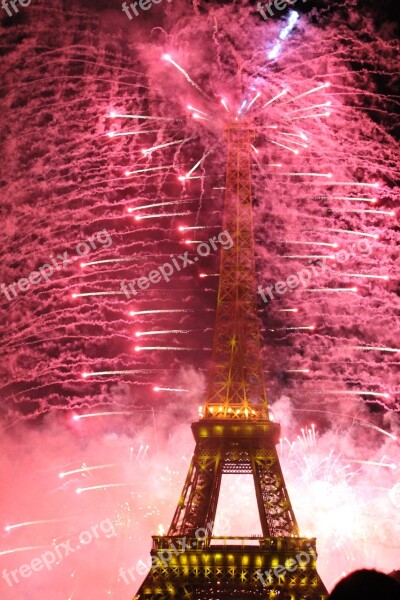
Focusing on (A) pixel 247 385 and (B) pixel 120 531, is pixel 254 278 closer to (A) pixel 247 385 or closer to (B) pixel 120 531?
(A) pixel 247 385

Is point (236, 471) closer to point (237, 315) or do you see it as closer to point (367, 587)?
point (237, 315)

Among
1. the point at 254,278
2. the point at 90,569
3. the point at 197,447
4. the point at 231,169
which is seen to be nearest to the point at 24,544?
the point at 90,569

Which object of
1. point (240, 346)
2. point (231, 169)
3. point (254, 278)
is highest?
point (231, 169)

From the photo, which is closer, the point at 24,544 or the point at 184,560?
the point at 184,560

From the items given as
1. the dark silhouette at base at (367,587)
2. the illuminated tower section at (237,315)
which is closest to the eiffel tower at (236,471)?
the illuminated tower section at (237,315)

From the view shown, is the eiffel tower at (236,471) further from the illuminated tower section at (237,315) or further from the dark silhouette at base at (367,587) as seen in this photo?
the dark silhouette at base at (367,587)

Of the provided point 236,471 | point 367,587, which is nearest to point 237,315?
point 236,471

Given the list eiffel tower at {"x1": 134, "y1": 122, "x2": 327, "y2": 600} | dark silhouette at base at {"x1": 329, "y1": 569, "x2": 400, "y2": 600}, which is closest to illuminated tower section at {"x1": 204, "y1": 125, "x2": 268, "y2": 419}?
eiffel tower at {"x1": 134, "y1": 122, "x2": 327, "y2": 600}

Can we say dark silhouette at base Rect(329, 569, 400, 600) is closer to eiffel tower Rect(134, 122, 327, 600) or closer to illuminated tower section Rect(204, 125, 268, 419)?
eiffel tower Rect(134, 122, 327, 600)
